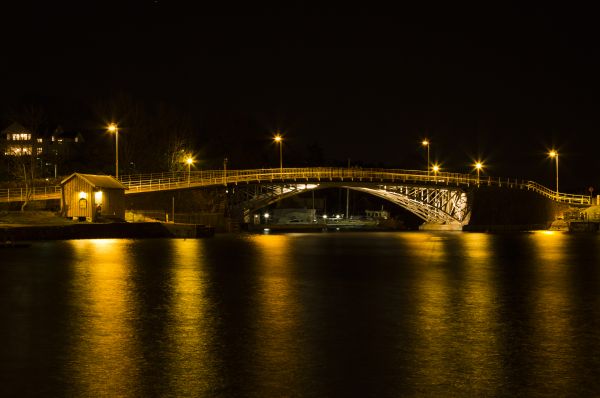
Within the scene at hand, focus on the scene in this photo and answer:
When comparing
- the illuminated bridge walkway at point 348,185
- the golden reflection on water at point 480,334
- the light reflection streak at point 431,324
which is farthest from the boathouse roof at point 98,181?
the golden reflection on water at point 480,334

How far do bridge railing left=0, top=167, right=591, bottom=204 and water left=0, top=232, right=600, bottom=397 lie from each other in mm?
47495

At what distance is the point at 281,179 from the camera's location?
84.3 m

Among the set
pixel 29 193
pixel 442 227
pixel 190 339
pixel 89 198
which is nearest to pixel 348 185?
pixel 442 227

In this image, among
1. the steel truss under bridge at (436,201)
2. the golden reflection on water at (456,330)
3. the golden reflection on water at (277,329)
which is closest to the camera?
the golden reflection on water at (456,330)

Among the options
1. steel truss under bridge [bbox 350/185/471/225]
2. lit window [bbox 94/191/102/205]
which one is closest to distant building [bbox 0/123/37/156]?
steel truss under bridge [bbox 350/185/471/225]

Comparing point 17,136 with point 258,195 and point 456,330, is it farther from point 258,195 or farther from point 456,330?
point 456,330

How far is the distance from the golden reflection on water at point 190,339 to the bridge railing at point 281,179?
2053 inches

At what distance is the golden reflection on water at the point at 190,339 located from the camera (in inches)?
412

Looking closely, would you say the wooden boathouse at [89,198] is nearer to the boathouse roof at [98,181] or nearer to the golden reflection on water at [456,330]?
the boathouse roof at [98,181]

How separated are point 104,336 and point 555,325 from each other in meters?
9.16

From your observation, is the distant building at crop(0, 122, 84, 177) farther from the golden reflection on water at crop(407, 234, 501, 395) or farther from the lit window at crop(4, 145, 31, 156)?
the golden reflection on water at crop(407, 234, 501, 395)

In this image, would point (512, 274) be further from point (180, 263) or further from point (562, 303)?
point (180, 263)

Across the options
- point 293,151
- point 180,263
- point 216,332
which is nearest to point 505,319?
point 216,332

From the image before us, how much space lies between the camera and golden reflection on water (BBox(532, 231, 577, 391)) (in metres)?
11.2
